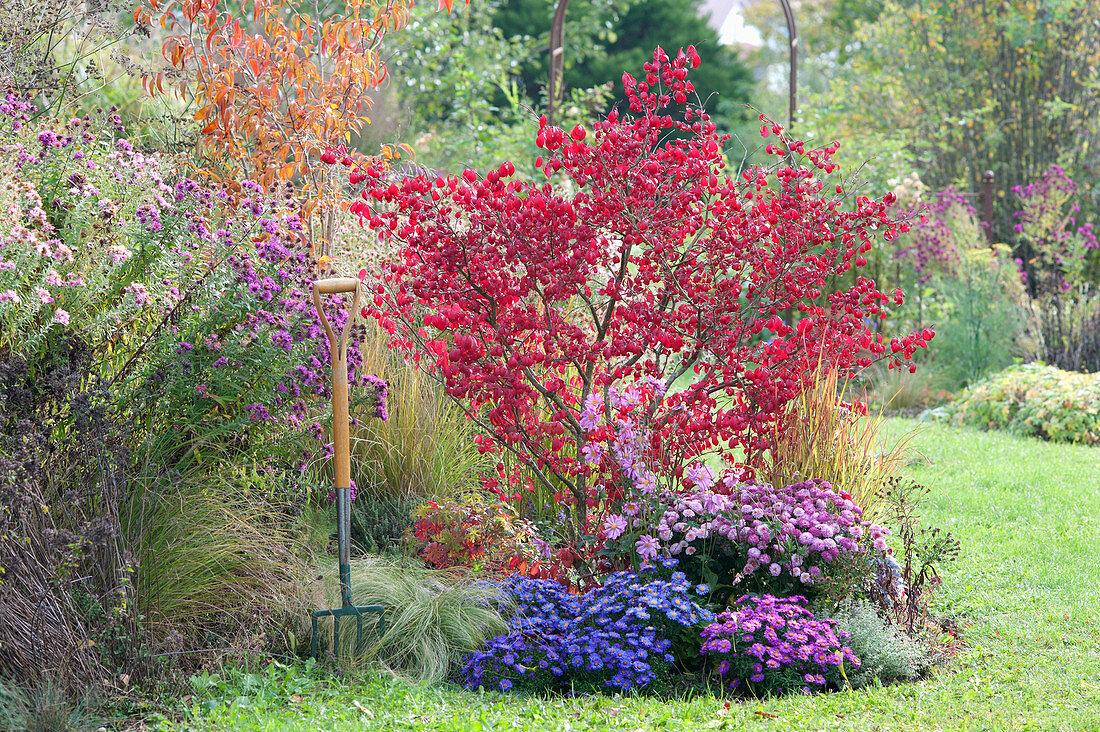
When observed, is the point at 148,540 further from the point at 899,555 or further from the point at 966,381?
the point at 966,381

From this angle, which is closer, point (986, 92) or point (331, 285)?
point (331, 285)

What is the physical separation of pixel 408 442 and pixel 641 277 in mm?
1402

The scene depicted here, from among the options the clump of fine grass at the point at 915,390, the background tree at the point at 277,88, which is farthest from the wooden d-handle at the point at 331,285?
the clump of fine grass at the point at 915,390

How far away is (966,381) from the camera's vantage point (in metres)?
8.94

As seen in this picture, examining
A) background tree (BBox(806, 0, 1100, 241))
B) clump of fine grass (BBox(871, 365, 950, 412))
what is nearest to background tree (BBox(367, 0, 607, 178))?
background tree (BBox(806, 0, 1100, 241))

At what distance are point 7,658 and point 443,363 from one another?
182 centimetres

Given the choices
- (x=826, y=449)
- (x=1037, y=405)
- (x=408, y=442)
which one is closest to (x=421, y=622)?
(x=408, y=442)

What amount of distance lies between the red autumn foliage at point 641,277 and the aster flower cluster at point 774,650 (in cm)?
86

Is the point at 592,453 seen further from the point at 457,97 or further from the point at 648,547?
the point at 457,97

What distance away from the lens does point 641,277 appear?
410 cm

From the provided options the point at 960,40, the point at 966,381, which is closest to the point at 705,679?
the point at 966,381

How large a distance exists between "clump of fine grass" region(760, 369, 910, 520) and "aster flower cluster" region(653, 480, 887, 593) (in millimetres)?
441

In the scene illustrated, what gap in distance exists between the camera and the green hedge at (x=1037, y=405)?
7180 mm

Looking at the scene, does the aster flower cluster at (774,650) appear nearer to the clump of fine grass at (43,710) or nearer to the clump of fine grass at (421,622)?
the clump of fine grass at (421,622)
